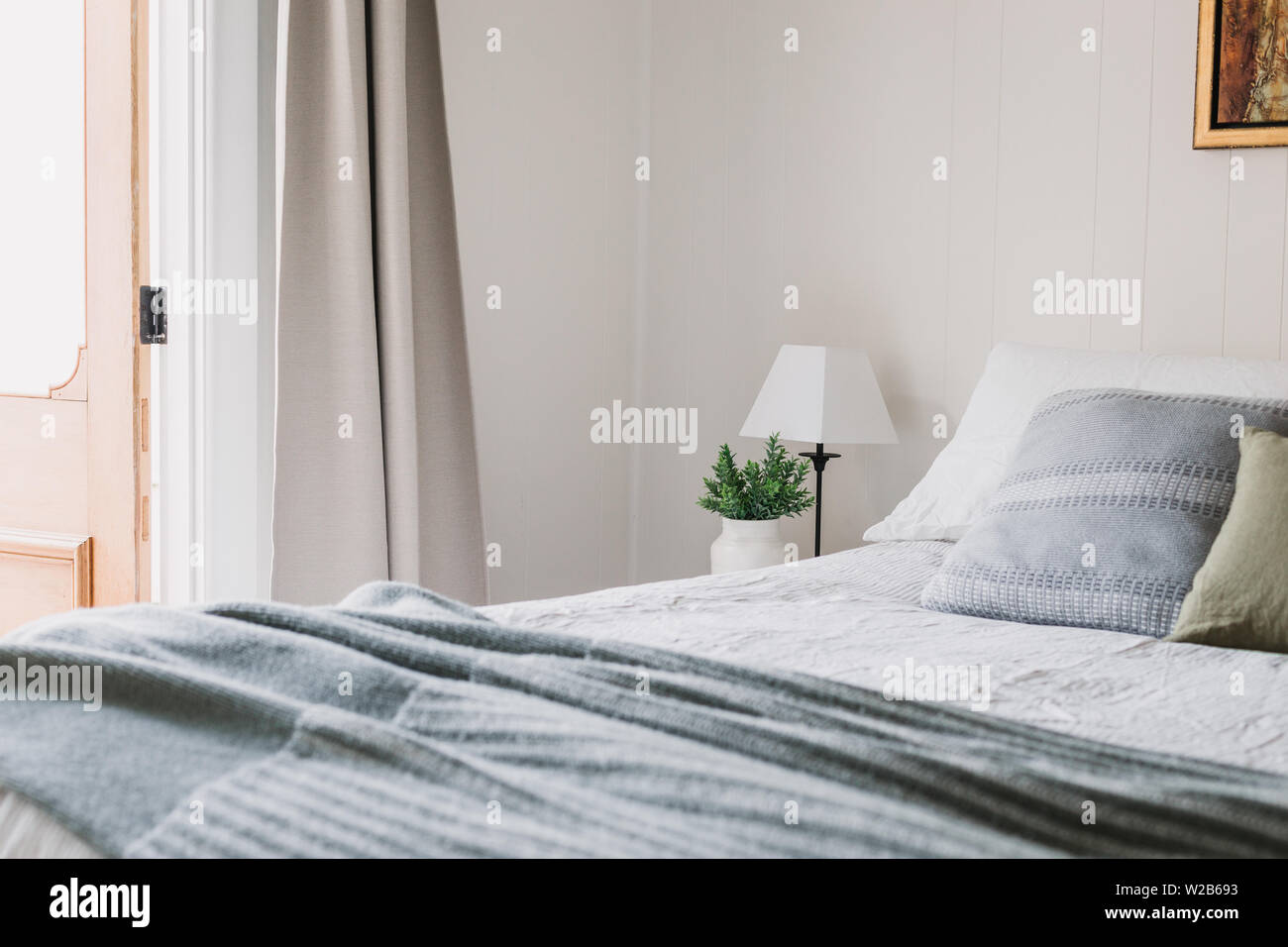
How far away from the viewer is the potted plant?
2.94 metres

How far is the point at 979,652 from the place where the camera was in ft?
5.10

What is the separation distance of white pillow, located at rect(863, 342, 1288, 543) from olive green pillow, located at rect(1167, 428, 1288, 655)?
0.60 meters

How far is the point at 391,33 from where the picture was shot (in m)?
2.58

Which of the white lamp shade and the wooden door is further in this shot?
the white lamp shade

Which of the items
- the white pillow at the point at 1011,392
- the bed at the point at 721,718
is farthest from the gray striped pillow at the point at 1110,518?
the white pillow at the point at 1011,392

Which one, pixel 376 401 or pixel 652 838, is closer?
pixel 652 838

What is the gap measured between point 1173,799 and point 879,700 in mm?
295

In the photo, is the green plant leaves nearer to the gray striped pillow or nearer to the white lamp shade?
the white lamp shade

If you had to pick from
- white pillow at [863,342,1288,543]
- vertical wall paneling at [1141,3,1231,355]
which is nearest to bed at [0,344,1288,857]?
white pillow at [863,342,1288,543]

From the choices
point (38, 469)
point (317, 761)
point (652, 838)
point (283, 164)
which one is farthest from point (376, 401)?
point (652, 838)

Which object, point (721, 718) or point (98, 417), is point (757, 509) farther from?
point (721, 718)

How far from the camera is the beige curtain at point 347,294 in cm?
251
